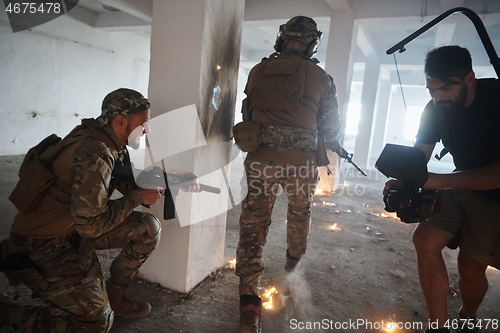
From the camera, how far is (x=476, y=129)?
1709 mm

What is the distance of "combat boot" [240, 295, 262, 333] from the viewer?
1804mm

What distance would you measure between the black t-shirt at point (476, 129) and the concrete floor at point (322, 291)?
1.07 metres

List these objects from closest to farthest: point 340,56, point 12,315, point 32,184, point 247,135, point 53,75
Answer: point 32,184 < point 12,315 < point 247,135 < point 340,56 < point 53,75

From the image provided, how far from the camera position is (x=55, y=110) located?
281 inches

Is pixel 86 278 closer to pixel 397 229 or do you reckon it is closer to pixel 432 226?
pixel 432 226

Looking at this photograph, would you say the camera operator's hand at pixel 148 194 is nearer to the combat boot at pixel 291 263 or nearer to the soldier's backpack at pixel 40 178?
the soldier's backpack at pixel 40 178

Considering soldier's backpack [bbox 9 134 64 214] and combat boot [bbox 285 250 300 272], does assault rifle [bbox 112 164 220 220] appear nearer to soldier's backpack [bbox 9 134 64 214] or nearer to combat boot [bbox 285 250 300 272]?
soldier's backpack [bbox 9 134 64 214]

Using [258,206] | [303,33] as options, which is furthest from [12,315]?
[303,33]

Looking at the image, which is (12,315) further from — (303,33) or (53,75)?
(53,75)

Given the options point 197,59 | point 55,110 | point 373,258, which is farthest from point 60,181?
point 55,110

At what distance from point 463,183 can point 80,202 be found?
5.88 feet

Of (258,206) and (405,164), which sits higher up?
(405,164)

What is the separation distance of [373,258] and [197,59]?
236 cm

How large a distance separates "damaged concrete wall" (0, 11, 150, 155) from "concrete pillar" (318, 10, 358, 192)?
17.8ft
